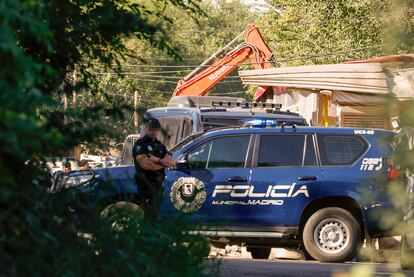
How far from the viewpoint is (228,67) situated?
34.9 meters

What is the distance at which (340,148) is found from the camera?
52.1 feet

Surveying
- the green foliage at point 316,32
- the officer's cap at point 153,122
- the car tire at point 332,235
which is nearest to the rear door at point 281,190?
the car tire at point 332,235

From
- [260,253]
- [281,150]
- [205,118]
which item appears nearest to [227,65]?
[205,118]

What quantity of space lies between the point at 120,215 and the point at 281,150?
25.8ft

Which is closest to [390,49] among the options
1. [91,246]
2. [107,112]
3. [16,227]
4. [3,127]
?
[3,127]

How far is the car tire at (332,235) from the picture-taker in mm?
15453

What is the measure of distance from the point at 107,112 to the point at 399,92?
→ 3815mm

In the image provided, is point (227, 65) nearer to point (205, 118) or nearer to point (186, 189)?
point (205, 118)

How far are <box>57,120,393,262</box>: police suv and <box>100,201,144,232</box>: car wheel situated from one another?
6.67 metres

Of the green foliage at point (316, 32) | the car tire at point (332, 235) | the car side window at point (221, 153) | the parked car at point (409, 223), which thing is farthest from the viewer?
the green foliage at point (316, 32)

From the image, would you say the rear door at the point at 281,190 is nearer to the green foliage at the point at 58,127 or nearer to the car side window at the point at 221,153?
the car side window at the point at 221,153

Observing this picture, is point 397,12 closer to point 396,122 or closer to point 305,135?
point 396,122

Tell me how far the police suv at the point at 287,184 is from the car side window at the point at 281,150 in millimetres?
15

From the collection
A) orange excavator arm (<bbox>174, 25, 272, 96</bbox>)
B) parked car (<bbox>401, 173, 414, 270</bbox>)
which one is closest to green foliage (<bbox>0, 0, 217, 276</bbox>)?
parked car (<bbox>401, 173, 414, 270</bbox>)
